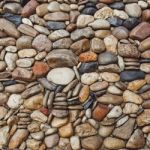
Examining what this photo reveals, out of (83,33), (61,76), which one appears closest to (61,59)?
(61,76)

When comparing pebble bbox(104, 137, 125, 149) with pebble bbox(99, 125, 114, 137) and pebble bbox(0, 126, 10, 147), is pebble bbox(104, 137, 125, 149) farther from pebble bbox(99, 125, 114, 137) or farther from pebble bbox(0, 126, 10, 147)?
pebble bbox(0, 126, 10, 147)

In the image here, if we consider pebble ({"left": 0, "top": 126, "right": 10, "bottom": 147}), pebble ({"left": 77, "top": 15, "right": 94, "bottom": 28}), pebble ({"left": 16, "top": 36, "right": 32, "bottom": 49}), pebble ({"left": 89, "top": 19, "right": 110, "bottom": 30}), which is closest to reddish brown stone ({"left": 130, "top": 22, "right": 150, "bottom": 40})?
pebble ({"left": 89, "top": 19, "right": 110, "bottom": 30})

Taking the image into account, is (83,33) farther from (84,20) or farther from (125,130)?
(125,130)

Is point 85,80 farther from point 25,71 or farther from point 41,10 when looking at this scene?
point 41,10

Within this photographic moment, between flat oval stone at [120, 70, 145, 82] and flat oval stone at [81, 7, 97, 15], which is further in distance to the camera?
flat oval stone at [81, 7, 97, 15]

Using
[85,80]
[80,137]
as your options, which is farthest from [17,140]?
[85,80]

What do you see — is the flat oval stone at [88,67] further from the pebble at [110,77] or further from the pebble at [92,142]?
the pebble at [92,142]
